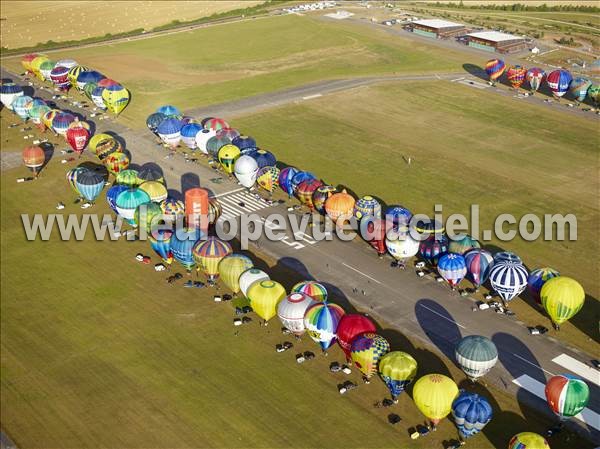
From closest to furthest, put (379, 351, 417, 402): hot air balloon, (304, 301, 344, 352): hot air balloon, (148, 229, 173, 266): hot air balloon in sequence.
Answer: (379, 351, 417, 402): hot air balloon, (304, 301, 344, 352): hot air balloon, (148, 229, 173, 266): hot air balloon

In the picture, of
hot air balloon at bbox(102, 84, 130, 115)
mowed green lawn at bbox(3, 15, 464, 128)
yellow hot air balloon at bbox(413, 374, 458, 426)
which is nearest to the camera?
yellow hot air balloon at bbox(413, 374, 458, 426)

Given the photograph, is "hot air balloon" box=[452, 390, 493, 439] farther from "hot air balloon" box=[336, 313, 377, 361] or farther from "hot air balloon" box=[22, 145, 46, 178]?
"hot air balloon" box=[22, 145, 46, 178]

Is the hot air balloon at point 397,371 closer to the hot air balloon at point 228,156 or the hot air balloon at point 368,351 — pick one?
the hot air balloon at point 368,351

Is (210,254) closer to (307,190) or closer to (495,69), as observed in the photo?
(307,190)

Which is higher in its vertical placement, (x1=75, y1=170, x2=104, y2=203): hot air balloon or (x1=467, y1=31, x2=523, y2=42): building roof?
(x1=467, y1=31, x2=523, y2=42): building roof

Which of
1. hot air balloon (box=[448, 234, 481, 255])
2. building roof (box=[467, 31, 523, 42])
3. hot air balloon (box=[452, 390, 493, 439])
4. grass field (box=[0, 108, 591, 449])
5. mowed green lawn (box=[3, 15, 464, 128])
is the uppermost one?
building roof (box=[467, 31, 523, 42])

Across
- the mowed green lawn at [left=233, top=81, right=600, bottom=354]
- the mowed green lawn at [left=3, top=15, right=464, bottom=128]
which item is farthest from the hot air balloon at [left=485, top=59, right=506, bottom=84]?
the mowed green lawn at [left=3, top=15, right=464, bottom=128]

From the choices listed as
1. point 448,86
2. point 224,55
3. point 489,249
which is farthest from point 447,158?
point 224,55

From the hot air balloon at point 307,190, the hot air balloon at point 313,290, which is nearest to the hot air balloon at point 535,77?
the hot air balloon at point 307,190

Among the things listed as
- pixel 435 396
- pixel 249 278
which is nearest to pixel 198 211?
pixel 249 278

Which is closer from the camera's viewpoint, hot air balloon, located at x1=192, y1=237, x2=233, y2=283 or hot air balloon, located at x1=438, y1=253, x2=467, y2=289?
hot air balloon, located at x1=438, y1=253, x2=467, y2=289
